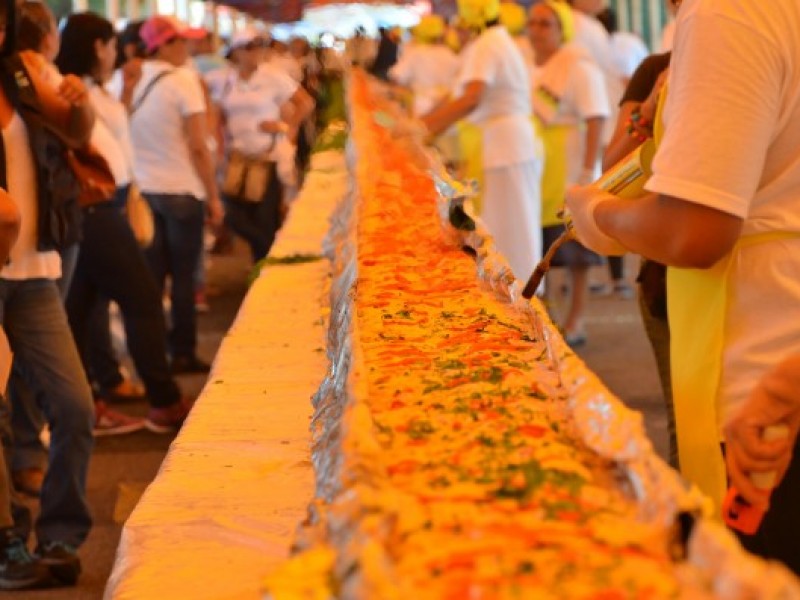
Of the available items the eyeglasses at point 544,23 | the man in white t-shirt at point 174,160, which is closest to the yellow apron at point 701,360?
the man in white t-shirt at point 174,160

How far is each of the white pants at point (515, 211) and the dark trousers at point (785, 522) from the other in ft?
16.6

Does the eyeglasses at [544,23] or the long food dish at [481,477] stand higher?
the long food dish at [481,477]

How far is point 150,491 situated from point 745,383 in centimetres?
115

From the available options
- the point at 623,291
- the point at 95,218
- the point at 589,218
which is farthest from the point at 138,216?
the point at 589,218

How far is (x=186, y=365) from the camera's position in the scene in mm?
7812

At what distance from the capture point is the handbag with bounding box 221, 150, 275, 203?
31.4 ft

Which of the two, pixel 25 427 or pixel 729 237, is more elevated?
pixel 729 237

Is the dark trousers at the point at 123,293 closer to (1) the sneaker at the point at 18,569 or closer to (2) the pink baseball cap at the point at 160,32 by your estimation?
(2) the pink baseball cap at the point at 160,32

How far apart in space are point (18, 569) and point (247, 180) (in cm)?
546

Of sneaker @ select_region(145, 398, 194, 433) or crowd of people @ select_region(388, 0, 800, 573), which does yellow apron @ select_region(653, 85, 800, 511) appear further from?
sneaker @ select_region(145, 398, 194, 433)

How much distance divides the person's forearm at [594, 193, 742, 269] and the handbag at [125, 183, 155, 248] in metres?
4.52

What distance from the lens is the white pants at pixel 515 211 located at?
7.54 m

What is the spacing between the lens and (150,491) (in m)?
2.74

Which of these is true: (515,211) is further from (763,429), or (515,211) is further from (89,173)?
(763,429)
